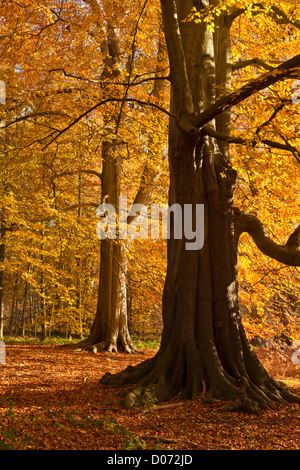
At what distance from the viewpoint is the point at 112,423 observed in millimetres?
4703

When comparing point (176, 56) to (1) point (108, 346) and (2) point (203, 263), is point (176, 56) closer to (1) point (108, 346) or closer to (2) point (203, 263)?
(2) point (203, 263)

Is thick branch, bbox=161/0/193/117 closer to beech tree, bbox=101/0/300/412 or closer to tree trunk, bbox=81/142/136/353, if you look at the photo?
beech tree, bbox=101/0/300/412

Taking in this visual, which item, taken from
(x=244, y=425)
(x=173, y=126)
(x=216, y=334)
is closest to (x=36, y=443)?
(x=244, y=425)

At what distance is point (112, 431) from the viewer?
15.1ft

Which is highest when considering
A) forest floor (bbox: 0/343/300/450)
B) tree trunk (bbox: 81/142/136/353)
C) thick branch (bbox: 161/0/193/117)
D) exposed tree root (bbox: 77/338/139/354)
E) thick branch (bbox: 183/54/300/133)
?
thick branch (bbox: 161/0/193/117)

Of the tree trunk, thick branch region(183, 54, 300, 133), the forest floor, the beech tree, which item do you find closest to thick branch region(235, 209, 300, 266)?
the beech tree

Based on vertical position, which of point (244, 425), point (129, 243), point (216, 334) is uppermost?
point (129, 243)

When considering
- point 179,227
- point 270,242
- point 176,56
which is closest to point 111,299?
point 179,227

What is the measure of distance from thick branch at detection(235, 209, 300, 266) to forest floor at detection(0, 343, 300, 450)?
89.8 inches

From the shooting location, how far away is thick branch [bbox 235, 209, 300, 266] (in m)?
7.20

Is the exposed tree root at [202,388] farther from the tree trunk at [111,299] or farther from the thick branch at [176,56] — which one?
the tree trunk at [111,299]

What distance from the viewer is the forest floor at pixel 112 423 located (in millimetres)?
4322
